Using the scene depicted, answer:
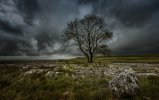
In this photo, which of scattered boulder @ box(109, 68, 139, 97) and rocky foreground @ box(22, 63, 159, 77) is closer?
scattered boulder @ box(109, 68, 139, 97)

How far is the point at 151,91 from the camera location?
7598mm

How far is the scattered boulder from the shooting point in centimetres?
664

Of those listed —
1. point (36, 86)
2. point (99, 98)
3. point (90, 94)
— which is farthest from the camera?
point (36, 86)

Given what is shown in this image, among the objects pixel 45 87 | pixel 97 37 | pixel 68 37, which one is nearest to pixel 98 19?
pixel 97 37

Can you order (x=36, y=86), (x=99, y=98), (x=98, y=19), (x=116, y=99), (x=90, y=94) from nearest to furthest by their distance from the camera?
(x=116, y=99), (x=99, y=98), (x=90, y=94), (x=36, y=86), (x=98, y=19)

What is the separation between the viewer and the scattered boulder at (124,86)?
6.64 m

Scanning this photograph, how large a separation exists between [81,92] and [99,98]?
1.06 m

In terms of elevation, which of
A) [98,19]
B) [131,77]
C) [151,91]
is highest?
[98,19]

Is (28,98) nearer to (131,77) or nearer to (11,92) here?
(11,92)

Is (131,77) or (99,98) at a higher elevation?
(131,77)

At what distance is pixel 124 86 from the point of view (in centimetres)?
671

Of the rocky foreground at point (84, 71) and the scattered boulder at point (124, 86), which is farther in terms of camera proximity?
the rocky foreground at point (84, 71)

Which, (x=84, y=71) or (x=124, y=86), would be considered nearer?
(x=124, y=86)

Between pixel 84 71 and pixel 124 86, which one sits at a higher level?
pixel 84 71
